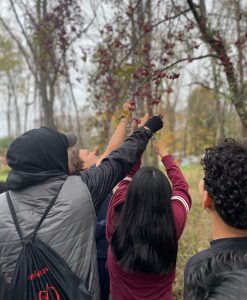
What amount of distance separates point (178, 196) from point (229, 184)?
85 cm

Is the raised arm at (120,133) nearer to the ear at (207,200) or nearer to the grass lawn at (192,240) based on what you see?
the ear at (207,200)

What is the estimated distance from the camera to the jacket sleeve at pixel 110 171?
6.75 feet

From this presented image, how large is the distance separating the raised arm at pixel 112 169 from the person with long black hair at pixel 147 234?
91 mm

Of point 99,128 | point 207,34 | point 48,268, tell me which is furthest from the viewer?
point 99,128

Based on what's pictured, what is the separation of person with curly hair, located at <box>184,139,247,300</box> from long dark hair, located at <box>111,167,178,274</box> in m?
0.49

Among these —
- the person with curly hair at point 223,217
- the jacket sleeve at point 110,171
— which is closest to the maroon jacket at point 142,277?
the jacket sleeve at point 110,171

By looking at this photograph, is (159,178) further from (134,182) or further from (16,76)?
(16,76)

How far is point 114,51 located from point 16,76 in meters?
36.2

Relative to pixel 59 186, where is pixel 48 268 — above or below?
below

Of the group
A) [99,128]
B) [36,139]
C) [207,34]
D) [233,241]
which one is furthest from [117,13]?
[233,241]

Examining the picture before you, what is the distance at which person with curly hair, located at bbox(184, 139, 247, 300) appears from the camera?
4.18 ft

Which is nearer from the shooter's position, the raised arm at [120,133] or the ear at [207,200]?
the ear at [207,200]

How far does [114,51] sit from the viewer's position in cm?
441

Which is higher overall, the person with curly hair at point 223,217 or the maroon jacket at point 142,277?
the person with curly hair at point 223,217
